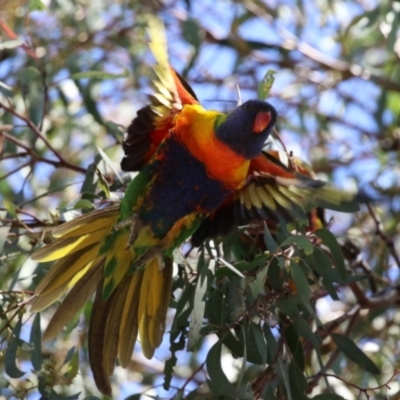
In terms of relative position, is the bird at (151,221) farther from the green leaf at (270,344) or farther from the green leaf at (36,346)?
the green leaf at (270,344)

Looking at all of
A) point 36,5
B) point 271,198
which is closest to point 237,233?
point 271,198

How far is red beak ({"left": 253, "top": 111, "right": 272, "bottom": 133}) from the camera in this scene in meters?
1.90

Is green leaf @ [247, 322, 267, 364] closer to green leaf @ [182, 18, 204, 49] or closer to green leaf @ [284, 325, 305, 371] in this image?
green leaf @ [284, 325, 305, 371]

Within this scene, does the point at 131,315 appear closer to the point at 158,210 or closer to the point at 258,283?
the point at 158,210

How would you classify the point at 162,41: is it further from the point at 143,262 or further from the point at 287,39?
the point at 287,39

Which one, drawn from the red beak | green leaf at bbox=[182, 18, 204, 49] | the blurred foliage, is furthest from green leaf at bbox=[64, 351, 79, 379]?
green leaf at bbox=[182, 18, 204, 49]

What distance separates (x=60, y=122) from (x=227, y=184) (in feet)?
5.31

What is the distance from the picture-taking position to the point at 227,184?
1.95 metres

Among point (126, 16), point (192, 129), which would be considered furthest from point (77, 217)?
point (126, 16)

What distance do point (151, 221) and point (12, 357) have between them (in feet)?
1.51

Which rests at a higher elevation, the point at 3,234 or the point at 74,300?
the point at 3,234

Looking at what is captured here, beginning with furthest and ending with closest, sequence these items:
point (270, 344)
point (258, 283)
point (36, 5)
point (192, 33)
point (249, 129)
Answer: point (192, 33) < point (36, 5) < point (249, 129) < point (270, 344) < point (258, 283)

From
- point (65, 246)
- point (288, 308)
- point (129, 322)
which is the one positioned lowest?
point (129, 322)

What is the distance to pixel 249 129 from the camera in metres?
1.91
